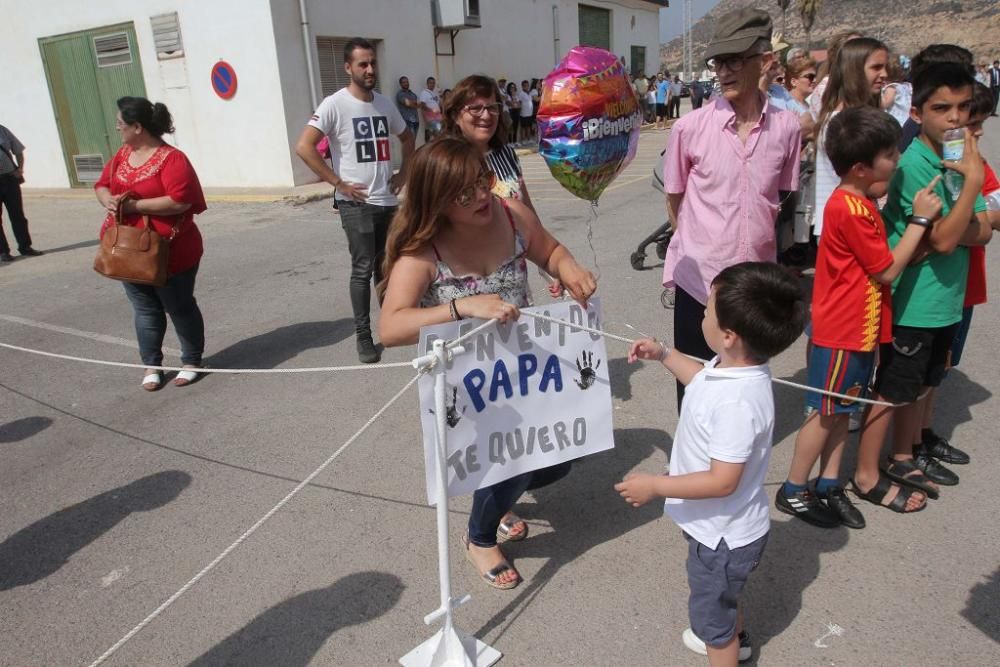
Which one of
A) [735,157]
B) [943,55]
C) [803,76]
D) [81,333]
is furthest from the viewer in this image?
[803,76]

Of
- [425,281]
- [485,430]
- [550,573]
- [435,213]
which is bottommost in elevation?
[550,573]

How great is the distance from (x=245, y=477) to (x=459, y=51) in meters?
16.9

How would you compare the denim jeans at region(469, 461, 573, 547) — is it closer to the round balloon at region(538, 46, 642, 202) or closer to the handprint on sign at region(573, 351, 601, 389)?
the handprint on sign at region(573, 351, 601, 389)

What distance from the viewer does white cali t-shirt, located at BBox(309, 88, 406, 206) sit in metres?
4.96

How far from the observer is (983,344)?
475 cm

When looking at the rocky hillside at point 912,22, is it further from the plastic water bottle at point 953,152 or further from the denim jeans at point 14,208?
the plastic water bottle at point 953,152

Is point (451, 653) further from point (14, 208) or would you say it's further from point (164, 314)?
point (14, 208)

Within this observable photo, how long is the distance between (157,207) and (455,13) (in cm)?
1391

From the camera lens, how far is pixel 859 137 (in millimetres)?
2541

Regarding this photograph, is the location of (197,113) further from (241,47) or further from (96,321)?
(96,321)

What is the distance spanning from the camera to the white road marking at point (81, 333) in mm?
5625

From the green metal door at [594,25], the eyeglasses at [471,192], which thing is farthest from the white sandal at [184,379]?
the green metal door at [594,25]

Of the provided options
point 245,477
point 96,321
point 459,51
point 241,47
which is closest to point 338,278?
point 96,321

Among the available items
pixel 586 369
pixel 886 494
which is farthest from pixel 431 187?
pixel 886 494
